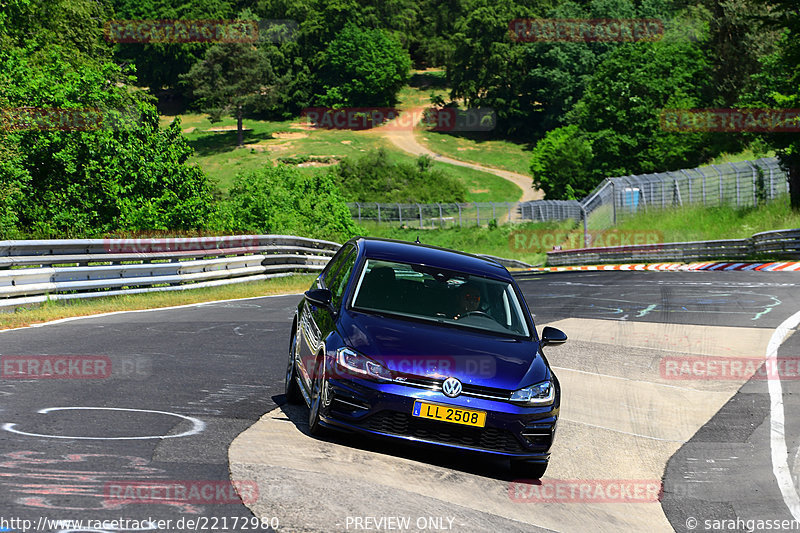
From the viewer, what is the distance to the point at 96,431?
657 centimetres

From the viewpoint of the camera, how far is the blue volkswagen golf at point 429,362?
6.54m

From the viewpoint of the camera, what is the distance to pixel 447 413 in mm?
6516

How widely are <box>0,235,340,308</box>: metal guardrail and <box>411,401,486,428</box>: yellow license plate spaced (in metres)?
9.35

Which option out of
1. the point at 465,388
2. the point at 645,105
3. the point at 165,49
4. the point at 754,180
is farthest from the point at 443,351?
the point at 165,49

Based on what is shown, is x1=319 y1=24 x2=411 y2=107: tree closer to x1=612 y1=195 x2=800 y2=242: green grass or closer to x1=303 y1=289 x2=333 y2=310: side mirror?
x1=612 y1=195 x2=800 y2=242: green grass

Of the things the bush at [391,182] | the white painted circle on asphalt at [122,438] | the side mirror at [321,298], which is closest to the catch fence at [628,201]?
the bush at [391,182]

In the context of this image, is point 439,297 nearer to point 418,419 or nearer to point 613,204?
point 418,419

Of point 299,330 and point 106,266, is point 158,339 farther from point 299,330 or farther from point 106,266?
point 106,266

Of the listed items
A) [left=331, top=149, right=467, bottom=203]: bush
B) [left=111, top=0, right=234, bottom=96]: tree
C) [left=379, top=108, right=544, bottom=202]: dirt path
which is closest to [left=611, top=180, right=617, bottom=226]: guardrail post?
[left=331, top=149, right=467, bottom=203]: bush

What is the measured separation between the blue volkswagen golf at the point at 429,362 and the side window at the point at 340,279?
29 mm

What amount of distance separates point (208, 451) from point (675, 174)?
4795 cm

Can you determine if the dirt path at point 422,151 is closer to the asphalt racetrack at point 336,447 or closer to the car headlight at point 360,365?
the asphalt racetrack at point 336,447

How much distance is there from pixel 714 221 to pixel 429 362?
42.4m

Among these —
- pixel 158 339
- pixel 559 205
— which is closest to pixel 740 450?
pixel 158 339
